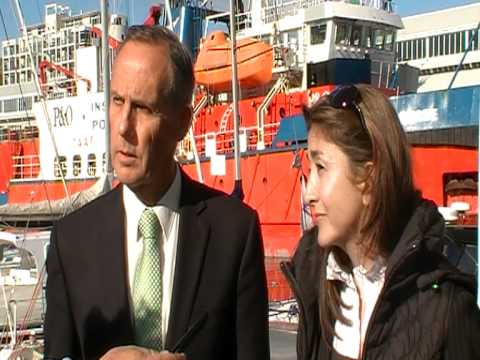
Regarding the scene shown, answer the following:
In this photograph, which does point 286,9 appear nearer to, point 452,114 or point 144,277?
point 452,114

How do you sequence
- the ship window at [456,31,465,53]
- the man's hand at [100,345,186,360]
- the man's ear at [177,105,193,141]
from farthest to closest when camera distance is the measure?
the ship window at [456,31,465,53] → the man's ear at [177,105,193,141] → the man's hand at [100,345,186,360]

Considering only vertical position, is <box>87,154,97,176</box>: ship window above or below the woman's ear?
below

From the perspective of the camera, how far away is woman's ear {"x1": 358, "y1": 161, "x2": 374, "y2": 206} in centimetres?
213

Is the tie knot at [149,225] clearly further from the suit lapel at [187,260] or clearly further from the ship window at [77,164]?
the ship window at [77,164]

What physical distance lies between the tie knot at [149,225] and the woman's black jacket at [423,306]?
59 centimetres

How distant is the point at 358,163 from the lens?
7.02ft

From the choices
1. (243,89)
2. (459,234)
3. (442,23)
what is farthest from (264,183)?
(442,23)

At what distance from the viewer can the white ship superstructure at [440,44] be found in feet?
150

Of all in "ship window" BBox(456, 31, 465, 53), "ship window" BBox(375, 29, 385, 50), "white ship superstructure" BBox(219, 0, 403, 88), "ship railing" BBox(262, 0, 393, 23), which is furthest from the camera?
"ship window" BBox(456, 31, 465, 53)

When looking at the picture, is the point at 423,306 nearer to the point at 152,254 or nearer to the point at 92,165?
the point at 152,254

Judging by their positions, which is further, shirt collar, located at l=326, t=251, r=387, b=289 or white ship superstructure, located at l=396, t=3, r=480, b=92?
Answer: white ship superstructure, located at l=396, t=3, r=480, b=92

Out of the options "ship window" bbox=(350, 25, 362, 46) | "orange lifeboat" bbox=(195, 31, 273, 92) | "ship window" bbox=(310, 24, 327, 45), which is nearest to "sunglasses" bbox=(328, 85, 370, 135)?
"orange lifeboat" bbox=(195, 31, 273, 92)

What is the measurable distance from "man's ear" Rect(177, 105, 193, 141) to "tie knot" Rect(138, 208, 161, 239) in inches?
8.6

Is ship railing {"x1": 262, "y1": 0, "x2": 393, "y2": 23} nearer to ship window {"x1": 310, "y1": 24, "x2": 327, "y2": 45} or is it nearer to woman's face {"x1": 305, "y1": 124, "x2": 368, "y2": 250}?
ship window {"x1": 310, "y1": 24, "x2": 327, "y2": 45}
